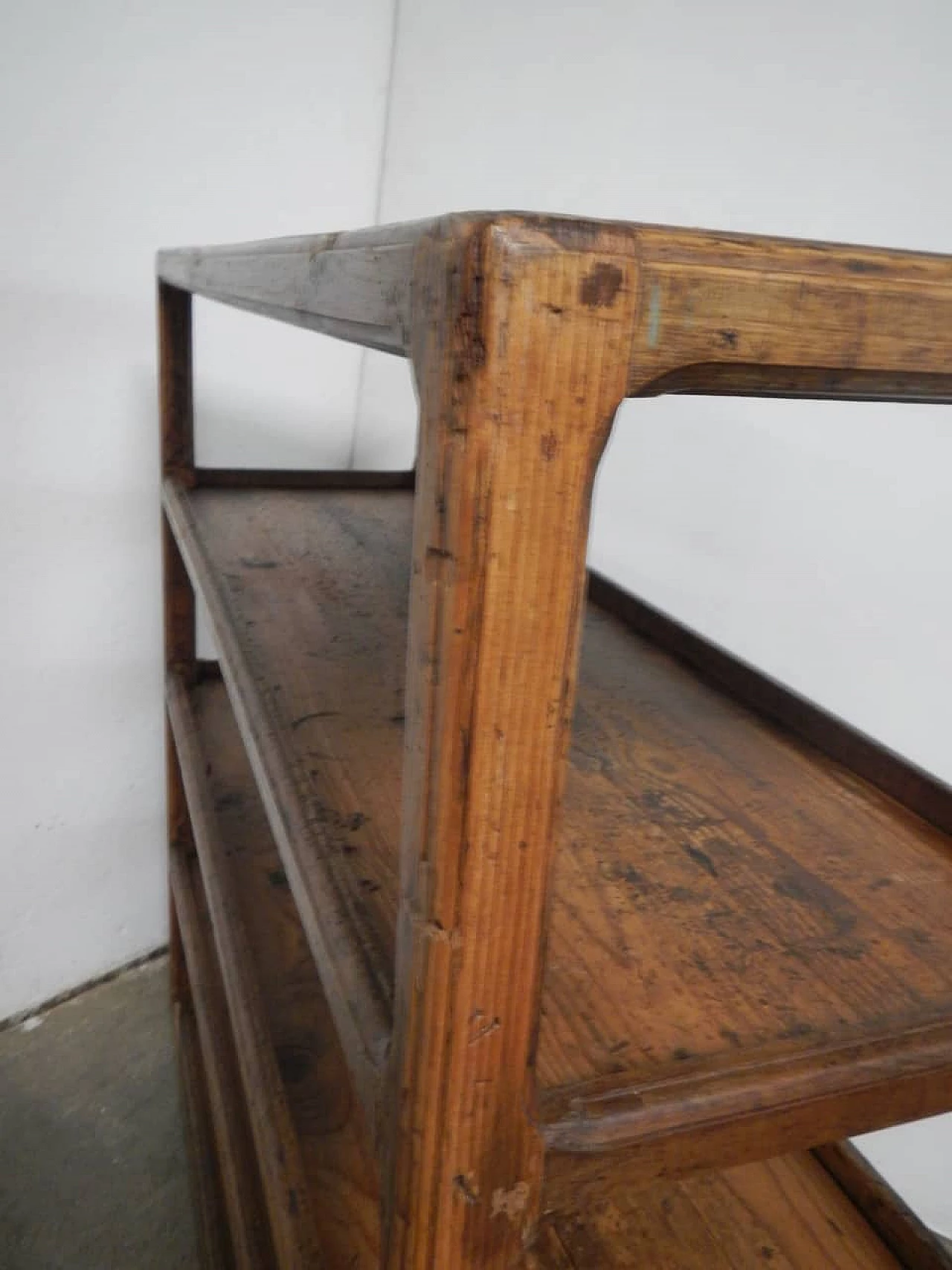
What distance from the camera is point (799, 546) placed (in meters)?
1.21

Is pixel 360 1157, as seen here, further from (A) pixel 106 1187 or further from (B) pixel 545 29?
(B) pixel 545 29

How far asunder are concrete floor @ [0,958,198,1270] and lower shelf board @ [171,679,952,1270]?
0.59 m

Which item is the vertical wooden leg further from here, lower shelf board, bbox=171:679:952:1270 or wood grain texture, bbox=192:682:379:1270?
lower shelf board, bbox=171:679:952:1270

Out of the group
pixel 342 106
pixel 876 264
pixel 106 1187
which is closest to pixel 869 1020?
pixel 876 264

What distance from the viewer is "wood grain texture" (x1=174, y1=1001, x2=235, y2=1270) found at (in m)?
1.29

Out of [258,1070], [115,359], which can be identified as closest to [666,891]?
[258,1070]

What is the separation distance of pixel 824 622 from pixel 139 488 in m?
1.08

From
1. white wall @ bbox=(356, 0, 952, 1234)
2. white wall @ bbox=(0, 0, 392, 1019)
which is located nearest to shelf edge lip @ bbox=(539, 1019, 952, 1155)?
white wall @ bbox=(356, 0, 952, 1234)

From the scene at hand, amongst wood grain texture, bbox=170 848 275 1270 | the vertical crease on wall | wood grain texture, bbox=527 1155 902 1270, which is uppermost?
the vertical crease on wall

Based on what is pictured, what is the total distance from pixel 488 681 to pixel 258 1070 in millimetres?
764

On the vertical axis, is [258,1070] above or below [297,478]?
below

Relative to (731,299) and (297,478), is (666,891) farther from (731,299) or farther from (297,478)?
(297,478)

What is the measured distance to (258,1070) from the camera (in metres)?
0.94

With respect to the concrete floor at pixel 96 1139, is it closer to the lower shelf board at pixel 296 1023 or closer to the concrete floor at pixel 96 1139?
the concrete floor at pixel 96 1139
